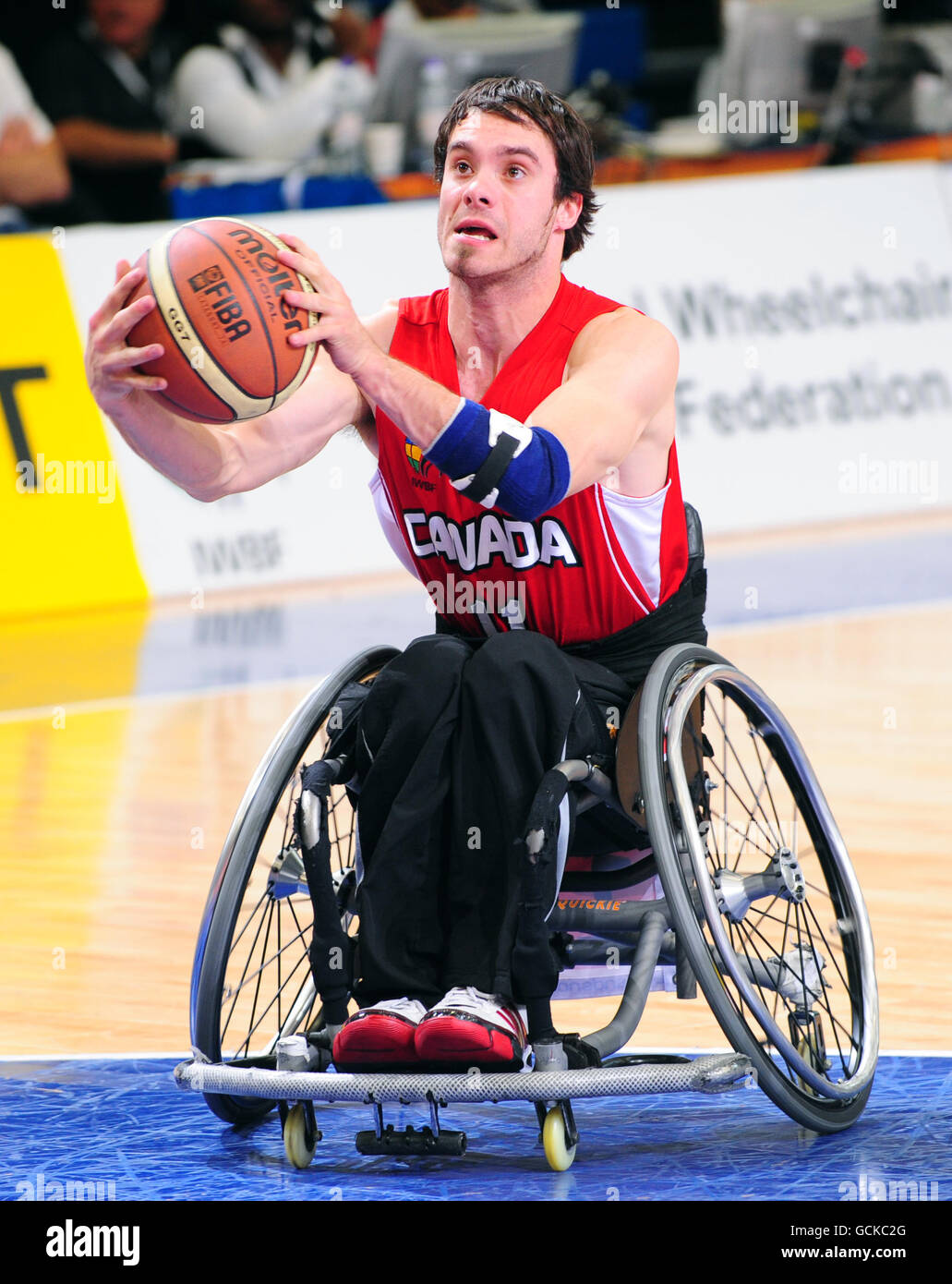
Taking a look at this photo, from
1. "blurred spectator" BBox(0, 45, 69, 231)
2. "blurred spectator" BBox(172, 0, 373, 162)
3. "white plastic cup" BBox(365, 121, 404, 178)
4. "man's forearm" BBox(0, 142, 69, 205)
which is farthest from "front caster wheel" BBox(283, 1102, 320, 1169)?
"blurred spectator" BBox(172, 0, 373, 162)

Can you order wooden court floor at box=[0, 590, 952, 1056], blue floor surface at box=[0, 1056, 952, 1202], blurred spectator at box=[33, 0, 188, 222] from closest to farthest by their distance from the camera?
blue floor surface at box=[0, 1056, 952, 1202] → wooden court floor at box=[0, 590, 952, 1056] → blurred spectator at box=[33, 0, 188, 222]

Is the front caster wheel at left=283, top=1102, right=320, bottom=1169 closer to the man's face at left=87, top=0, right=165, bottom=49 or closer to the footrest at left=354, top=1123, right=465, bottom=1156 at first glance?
the footrest at left=354, top=1123, right=465, bottom=1156

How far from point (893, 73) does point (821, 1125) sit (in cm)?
1059

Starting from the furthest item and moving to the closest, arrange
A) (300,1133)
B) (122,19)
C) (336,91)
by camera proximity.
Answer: (336,91) → (122,19) → (300,1133)

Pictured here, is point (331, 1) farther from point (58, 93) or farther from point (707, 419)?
point (707, 419)

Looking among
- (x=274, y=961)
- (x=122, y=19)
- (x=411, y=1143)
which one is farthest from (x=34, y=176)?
(x=411, y=1143)

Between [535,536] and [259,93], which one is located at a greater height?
[535,536]

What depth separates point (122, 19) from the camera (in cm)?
1077

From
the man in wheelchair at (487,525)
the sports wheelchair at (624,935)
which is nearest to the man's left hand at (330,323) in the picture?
the man in wheelchair at (487,525)

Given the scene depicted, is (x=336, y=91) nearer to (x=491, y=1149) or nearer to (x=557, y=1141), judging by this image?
(x=491, y=1149)

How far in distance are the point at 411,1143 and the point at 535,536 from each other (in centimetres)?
99

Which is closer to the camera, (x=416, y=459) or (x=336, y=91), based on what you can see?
(x=416, y=459)

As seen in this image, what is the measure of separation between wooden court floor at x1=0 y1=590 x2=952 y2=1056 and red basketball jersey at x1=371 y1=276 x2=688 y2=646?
3.19 ft

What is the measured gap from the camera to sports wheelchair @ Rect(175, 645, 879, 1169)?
3361 millimetres
